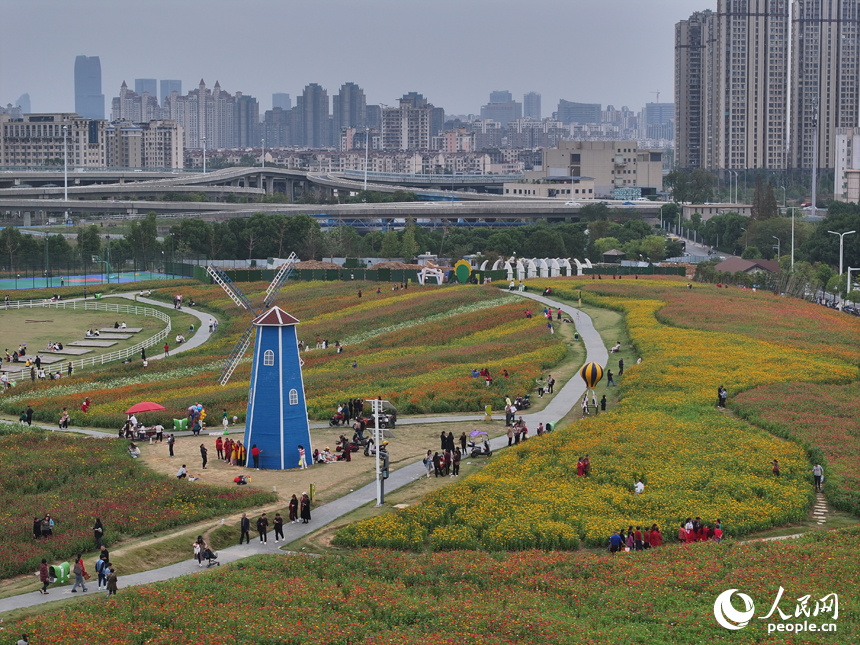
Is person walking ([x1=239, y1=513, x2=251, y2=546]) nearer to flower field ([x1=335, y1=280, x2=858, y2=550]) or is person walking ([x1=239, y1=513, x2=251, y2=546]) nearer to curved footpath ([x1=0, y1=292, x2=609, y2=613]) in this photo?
curved footpath ([x1=0, y1=292, x2=609, y2=613])

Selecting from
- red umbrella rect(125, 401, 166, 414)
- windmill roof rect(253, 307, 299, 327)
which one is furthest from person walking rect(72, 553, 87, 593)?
red umbrella rect(125, 401, 166, 414)

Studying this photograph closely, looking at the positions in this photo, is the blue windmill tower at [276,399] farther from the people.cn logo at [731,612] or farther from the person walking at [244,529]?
the people.cn logo at [731,612]

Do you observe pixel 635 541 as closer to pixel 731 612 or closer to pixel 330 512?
pixel 731 612

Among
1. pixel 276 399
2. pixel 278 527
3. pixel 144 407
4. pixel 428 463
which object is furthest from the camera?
pixel 144 407

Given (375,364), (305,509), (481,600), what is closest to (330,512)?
(305,509)

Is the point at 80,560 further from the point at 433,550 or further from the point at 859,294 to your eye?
the point at 859,294

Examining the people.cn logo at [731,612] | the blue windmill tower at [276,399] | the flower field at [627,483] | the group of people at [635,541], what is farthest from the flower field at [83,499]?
the people.cn logo at [731,612]
